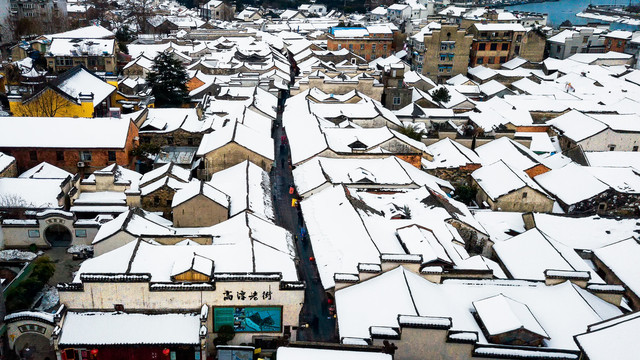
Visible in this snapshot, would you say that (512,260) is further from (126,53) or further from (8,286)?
(126,53)

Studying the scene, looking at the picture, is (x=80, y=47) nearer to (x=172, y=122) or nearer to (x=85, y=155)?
(x=172, y=122)

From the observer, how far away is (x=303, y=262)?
2806 cm

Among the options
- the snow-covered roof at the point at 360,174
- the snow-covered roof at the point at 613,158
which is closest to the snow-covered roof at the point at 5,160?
the snow-covered roof at the point at 360,174

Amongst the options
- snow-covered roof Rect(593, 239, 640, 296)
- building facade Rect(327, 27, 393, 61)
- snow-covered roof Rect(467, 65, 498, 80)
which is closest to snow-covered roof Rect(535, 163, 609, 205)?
snow-covered roof Rect(593, 239, 640, 296)

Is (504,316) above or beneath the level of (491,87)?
above

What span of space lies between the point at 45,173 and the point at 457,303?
24.8 m

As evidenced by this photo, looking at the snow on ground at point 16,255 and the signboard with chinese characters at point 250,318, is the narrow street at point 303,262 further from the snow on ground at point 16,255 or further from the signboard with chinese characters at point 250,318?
the snow on ground at point 16,255

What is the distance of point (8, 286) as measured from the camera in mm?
22500

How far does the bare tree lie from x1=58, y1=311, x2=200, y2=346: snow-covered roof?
24056 mm

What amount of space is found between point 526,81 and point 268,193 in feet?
142

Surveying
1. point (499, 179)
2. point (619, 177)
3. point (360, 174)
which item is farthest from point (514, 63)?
point (360, 174)

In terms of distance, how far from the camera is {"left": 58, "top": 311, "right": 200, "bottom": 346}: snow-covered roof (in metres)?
18.8

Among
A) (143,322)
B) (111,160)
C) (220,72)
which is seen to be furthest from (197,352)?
(220,72)

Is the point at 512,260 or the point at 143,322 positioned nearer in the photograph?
the point at 143,322
